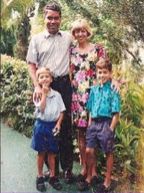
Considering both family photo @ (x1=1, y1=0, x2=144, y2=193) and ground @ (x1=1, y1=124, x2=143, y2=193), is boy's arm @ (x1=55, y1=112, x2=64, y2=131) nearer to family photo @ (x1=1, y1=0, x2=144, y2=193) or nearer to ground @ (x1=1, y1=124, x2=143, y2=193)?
family photo @ (x1=1, y1=0, x2=144, y2=193)

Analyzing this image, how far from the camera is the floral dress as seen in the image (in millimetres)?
3475

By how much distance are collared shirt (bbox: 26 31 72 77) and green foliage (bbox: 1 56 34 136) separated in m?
0.25

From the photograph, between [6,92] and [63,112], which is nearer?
[63,112]

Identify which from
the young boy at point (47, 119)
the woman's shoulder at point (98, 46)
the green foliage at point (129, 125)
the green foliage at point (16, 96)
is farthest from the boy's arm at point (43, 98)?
the green foliage at point (129, 125)

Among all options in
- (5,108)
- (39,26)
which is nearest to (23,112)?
(5,108)

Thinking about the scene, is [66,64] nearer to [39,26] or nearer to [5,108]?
[39,26]

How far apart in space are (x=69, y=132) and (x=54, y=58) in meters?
0.53

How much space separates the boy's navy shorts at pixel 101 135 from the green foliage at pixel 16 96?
50 cm

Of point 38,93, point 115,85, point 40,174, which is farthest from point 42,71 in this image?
point 40,174

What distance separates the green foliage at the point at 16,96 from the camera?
3.77 m

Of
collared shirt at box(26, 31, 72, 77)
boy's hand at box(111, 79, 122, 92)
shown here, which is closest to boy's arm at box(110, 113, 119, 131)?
boy's hand at box(111, 79, 122, 92)

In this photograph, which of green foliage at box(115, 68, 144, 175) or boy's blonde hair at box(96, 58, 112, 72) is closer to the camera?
boy's blonde hair at box(96, 58, 112, 72)

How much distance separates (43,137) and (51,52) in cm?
57

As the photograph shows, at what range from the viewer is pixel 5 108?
3.78 m
